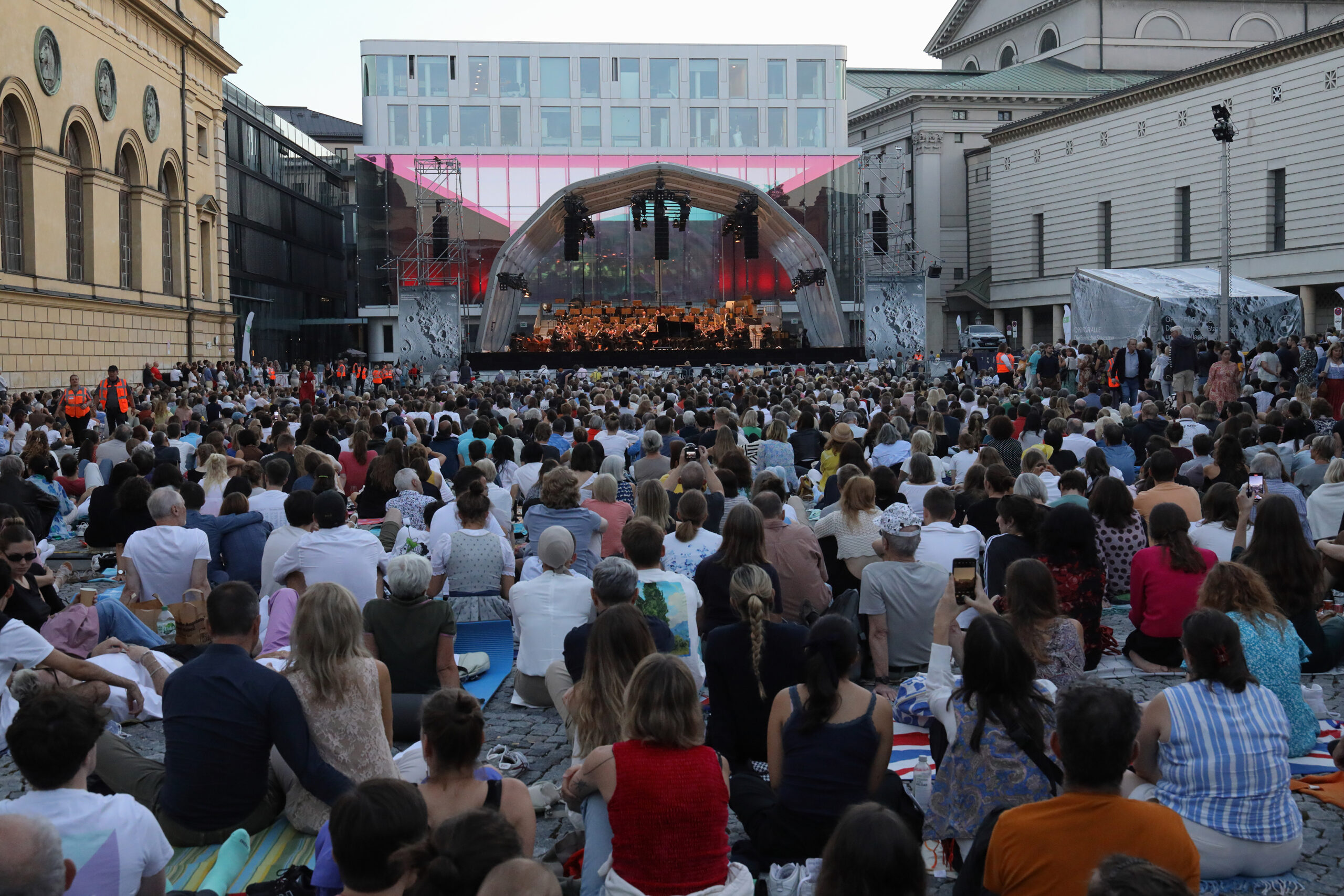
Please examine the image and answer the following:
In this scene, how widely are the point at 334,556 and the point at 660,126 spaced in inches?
1883

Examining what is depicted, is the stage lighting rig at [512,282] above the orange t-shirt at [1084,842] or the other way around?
above

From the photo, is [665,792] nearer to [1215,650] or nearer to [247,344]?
[1215,650]

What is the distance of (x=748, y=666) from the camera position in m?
5.49

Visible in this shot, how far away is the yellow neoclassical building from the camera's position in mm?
26203

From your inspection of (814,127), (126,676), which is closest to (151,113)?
(814,127)

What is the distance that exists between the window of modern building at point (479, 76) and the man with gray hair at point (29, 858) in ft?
167

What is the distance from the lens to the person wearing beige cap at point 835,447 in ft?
37.7

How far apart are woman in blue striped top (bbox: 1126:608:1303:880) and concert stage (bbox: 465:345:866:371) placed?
35.1 meters

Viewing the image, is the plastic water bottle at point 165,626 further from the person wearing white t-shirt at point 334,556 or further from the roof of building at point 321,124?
the roof of building at point 321,124

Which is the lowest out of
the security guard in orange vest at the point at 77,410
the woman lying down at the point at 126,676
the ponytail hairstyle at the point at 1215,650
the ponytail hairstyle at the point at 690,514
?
the woman lying down at the point at 126,676

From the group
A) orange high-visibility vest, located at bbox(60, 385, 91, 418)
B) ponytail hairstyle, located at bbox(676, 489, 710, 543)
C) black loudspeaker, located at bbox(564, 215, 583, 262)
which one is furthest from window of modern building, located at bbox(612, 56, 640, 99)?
ponytail hairstyle, located at bbox(676, 489, 710, 543)

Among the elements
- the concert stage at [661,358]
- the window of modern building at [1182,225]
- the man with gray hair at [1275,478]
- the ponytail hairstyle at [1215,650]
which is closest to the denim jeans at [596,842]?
the ponytail hairstyle at [1215,650]

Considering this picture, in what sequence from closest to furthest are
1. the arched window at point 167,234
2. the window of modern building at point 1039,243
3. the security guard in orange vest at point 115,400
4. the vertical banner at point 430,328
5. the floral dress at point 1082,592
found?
the floral dress at point 1082,592 → the security guard in orange vest at point 115,400 → the arched window at point 167,234 → the vertical banner at point 430,328 → the window of modern building at point 1039,243

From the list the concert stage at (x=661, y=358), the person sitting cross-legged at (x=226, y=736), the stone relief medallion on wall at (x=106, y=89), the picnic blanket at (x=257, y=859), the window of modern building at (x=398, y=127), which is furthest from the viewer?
the window of modern building at (x=398, y=127)
